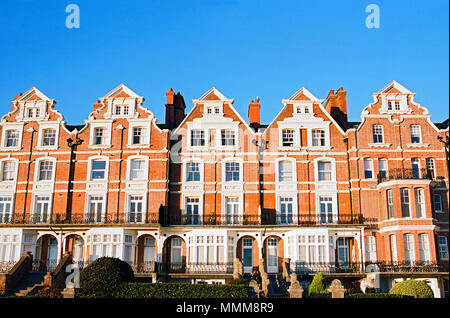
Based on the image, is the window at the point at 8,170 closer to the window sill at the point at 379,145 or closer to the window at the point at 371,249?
the window at the point at 371,249

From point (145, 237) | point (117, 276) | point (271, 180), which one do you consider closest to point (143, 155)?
point (145, 237)

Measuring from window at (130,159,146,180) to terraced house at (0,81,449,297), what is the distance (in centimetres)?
7

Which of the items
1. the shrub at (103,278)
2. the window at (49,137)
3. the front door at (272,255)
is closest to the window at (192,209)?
the front door at (272,255)

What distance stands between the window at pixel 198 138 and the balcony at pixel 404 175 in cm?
1199

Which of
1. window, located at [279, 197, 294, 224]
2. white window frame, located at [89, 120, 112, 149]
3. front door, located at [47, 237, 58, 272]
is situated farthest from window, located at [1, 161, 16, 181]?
window, located at [279, 197, 294, 224]

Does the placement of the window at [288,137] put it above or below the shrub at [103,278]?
above

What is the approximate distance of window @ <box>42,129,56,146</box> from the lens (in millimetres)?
36406

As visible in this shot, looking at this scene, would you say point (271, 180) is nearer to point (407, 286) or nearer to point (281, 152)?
point (281, 152)

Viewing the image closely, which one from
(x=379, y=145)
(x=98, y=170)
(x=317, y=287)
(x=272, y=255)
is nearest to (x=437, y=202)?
(x=379, y=145)

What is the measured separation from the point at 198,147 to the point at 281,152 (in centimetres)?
566

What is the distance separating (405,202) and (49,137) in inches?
954

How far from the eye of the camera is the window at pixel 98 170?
116 feet

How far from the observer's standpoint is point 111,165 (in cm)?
3541
